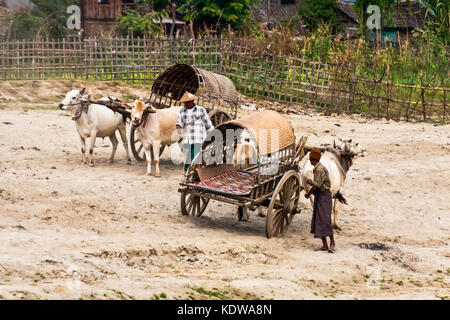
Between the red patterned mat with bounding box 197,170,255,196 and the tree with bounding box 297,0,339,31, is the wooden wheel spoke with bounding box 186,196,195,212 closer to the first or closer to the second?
the red patterned mat with bounding box 197,170,255,196

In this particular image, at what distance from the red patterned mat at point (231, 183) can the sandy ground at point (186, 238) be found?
0.63m

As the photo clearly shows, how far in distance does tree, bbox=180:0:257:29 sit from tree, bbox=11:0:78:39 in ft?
20.0

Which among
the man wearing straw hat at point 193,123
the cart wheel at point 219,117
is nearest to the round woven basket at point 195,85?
the cart wheel at point 219,117

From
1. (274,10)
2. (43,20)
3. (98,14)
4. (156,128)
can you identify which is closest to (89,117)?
(156,128)

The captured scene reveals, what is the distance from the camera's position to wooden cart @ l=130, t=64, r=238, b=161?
523 inches

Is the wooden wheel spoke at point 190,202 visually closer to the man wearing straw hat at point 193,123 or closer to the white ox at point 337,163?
the man wearing straw hat at point 193,123

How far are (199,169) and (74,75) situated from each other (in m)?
14.5

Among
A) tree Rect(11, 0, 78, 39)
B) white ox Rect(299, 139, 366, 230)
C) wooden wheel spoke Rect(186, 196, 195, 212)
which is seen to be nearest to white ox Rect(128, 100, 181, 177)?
wooden wheel spoke Rect(186, 196, 195, 212)

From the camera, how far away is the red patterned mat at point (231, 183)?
30.6 ft
